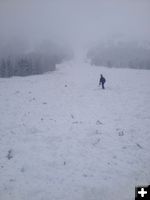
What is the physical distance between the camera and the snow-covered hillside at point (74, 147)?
12.4 metres

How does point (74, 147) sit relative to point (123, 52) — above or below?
below

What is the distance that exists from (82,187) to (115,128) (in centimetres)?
730

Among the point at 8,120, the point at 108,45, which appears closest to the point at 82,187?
the point at 8,120

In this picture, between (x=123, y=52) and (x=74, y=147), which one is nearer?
(x=74, y=147)

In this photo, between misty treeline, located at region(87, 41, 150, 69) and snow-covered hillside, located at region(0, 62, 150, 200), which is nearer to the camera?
snow-covered hillside, located at region(0, 62, 150, 200)

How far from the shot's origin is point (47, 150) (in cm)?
1567

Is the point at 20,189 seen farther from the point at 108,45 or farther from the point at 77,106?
the point at 108,45

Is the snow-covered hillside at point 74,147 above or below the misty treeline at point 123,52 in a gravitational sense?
below

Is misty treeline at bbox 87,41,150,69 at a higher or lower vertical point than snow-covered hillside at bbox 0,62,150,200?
higher

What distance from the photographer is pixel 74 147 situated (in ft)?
52.2

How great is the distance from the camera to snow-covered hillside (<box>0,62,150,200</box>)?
1239 centimetres

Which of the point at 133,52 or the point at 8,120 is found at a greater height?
the point at 133,52

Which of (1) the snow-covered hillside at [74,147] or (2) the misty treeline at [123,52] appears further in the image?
(2) the misty treeline at [123,52]

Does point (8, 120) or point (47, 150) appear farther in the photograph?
point (8, 120)
